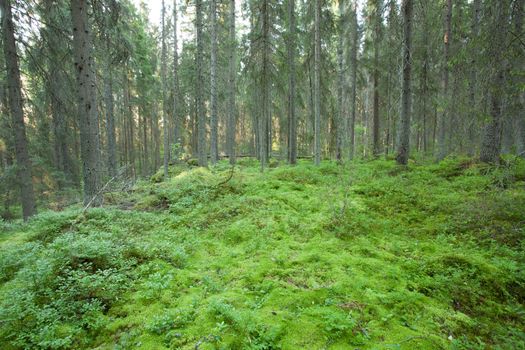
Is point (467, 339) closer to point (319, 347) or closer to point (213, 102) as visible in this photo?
point (319, 347)

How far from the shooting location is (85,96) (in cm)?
693

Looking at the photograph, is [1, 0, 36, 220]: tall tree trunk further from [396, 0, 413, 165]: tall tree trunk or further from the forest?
[396, 0, 413, 165]: tall tree trunk

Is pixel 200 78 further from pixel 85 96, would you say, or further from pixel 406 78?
pixel 406 78

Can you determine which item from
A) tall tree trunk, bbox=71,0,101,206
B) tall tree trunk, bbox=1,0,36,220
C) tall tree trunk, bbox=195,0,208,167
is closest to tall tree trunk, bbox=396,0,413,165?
tall tree trunk, bbox=195,0,208,167

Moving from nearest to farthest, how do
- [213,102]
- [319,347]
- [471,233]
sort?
[319,347], [471,233], [213,102]

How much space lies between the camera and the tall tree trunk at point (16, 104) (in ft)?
27.8

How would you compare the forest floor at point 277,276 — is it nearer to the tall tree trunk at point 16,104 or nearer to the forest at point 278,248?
the forest at point 278,248

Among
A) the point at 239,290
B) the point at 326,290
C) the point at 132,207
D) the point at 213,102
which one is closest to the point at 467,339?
the point at 326,290

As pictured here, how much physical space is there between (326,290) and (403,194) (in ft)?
17.9

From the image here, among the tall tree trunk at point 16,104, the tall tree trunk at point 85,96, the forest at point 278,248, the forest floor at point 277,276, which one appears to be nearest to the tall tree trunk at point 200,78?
the forest at point 278,248

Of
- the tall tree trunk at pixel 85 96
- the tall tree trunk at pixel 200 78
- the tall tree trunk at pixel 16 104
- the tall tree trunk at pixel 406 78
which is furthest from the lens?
the tall tree trunk at pixel 200 78

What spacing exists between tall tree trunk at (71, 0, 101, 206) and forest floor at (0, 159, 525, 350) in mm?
1178

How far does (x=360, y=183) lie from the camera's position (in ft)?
32.2

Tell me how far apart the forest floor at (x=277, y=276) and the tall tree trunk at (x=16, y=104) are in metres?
2.40
